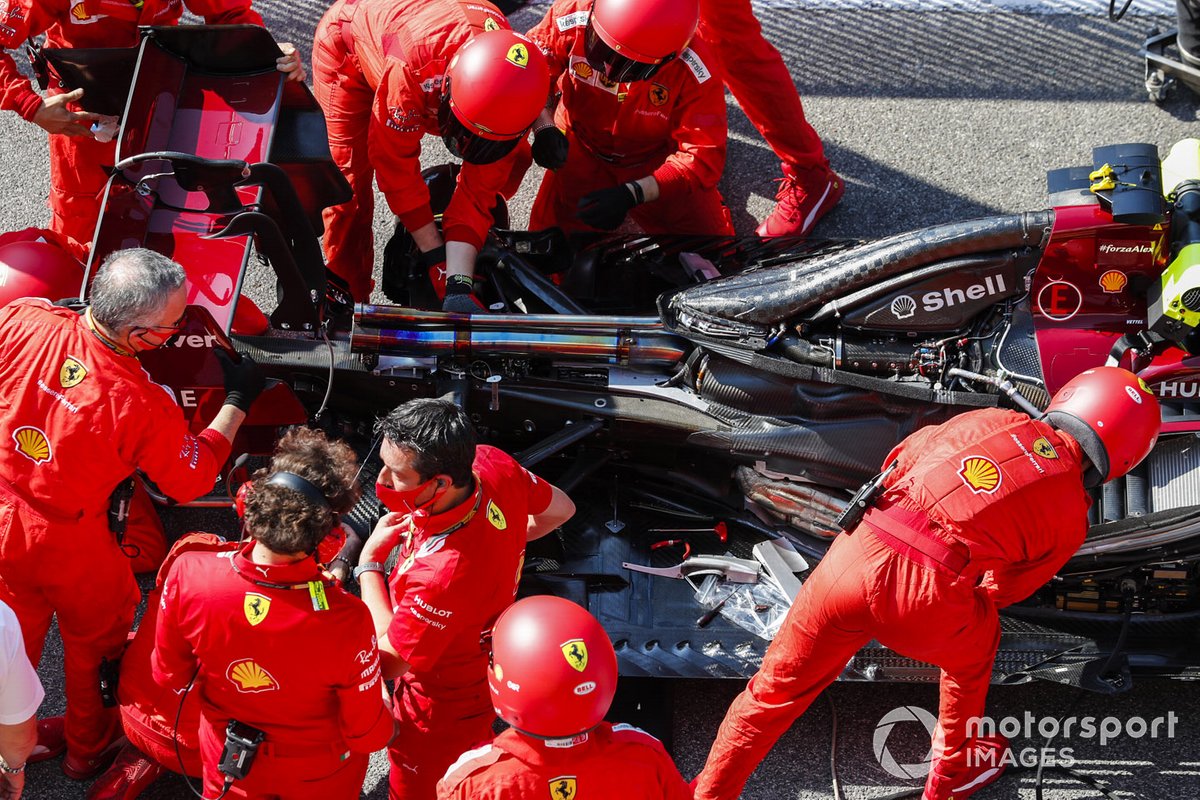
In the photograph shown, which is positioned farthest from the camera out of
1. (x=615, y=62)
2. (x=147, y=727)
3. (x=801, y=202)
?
(x=801, y=202)

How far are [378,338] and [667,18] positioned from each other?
1680 mm

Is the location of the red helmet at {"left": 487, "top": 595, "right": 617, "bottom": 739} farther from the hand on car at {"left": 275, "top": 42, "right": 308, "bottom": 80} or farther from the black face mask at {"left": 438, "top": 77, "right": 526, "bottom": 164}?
the hand on car at {"left": 275, "top": 42, "right": 308, "bottom": 80}

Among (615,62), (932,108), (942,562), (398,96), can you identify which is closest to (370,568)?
(942,562)

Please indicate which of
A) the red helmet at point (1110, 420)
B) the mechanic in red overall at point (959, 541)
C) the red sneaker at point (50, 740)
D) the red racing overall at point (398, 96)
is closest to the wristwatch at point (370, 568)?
the mechanic in red overall at point (959, 541)

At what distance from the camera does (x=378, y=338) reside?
14.1 feet

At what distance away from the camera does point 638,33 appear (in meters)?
4.52

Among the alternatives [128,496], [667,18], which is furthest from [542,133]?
[128,496]

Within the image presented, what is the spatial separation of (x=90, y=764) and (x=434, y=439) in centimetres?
191

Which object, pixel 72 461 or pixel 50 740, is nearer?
pixel 72 461

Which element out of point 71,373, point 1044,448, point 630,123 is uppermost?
point 630,123

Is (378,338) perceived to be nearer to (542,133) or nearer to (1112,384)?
(542,133)

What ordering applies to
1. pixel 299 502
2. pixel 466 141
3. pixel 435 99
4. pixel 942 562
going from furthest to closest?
pixel 435 99
pixel 466 141
pixel 942 562
pixel 299 502

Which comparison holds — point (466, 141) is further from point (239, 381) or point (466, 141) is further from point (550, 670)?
point (550, 670)

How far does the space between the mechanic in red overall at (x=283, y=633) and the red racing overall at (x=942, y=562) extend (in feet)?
4.20
